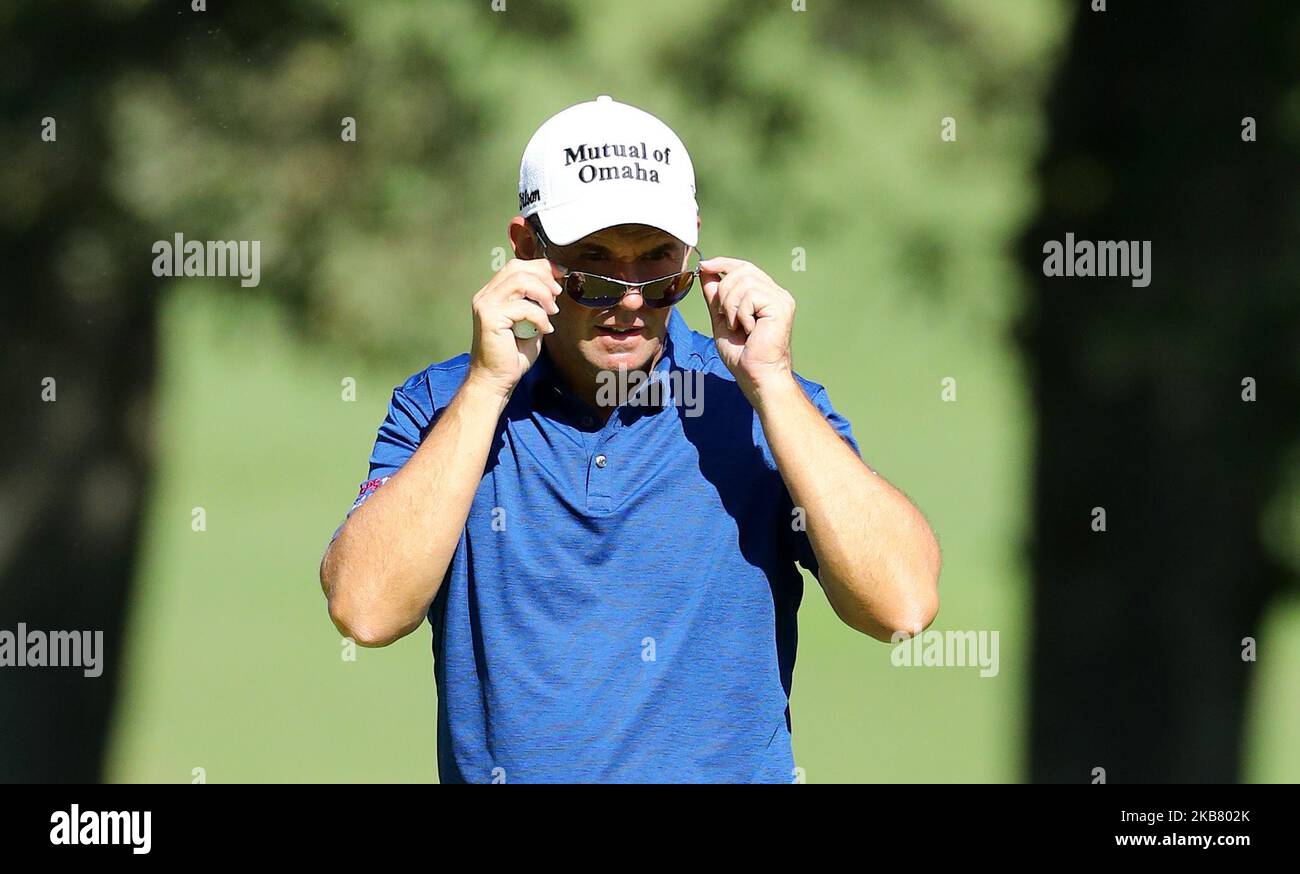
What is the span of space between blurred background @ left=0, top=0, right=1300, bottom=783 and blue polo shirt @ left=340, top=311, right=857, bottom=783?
2.51 meters

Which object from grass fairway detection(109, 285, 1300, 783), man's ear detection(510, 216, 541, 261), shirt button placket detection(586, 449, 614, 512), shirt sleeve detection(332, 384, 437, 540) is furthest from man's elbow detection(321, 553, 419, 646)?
grass fairway detection(109, 285, 1300, 783)

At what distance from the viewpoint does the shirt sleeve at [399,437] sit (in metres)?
2.91

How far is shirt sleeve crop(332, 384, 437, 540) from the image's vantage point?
2912 millimetres

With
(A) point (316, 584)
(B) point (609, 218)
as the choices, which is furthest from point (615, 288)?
(A) point (316, 584)

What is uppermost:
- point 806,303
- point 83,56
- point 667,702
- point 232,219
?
point 83,56

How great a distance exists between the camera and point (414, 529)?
267cm

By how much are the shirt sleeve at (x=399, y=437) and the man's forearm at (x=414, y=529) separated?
159 mm

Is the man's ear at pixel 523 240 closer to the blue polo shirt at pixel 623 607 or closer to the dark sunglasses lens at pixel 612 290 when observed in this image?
the dark sunglasses lens at pixel 612 290

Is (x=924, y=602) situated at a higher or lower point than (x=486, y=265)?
lower
